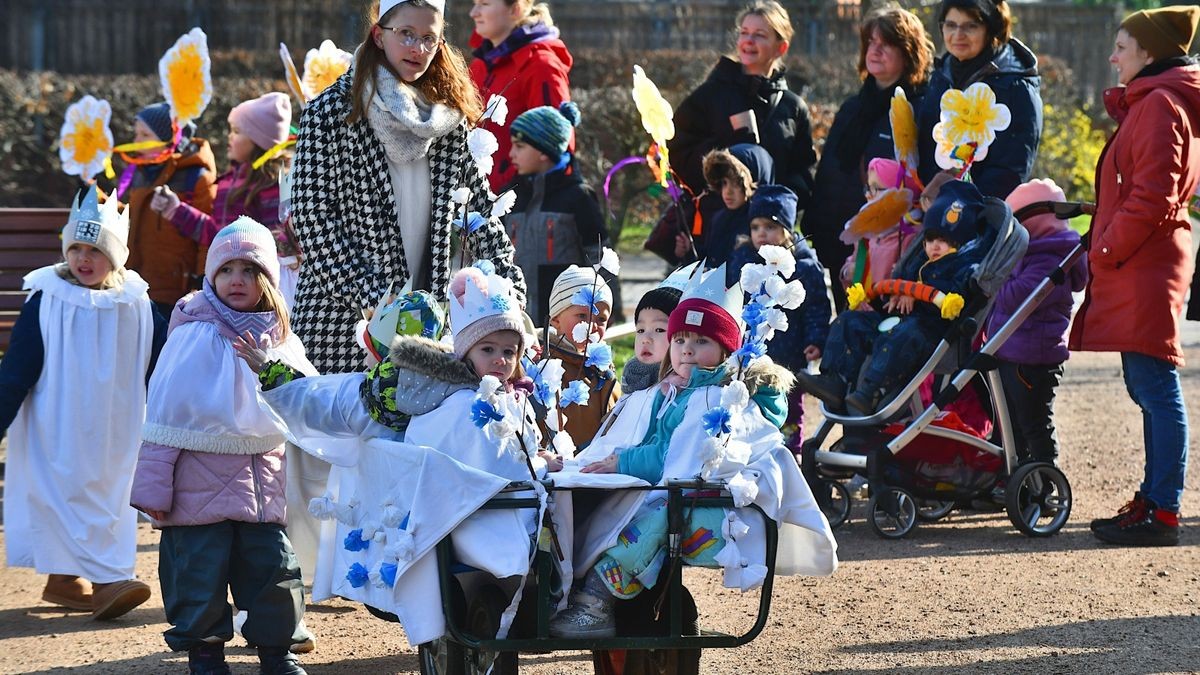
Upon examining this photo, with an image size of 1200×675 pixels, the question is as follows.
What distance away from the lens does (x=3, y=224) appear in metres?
9.76

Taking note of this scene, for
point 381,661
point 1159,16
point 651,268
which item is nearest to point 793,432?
point 1159,16

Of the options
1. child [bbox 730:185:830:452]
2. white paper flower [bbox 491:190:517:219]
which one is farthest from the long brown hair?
child [bbox 730:185:830:452]

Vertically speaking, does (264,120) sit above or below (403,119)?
above

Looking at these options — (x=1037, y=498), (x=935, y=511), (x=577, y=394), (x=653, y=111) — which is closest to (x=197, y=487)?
(x=577, y=394)

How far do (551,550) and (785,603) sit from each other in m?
2.08

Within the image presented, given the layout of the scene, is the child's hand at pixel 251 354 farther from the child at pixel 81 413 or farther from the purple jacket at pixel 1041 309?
the purple jacket at pixel 1041 309

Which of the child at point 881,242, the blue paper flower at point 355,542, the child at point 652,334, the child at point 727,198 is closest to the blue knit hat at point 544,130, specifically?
the child at point 727,198

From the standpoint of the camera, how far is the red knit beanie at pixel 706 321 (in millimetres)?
4730

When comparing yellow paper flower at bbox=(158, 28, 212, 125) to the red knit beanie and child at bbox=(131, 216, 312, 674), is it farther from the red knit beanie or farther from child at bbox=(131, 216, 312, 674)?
the red knit beanie

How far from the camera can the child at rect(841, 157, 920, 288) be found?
25.9 feet

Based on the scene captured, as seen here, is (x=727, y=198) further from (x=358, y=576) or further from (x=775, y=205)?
(x=358, y=576)

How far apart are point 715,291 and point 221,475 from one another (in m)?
1.62

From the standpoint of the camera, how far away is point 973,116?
7.52 meters

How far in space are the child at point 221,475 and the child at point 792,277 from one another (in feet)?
8.89
